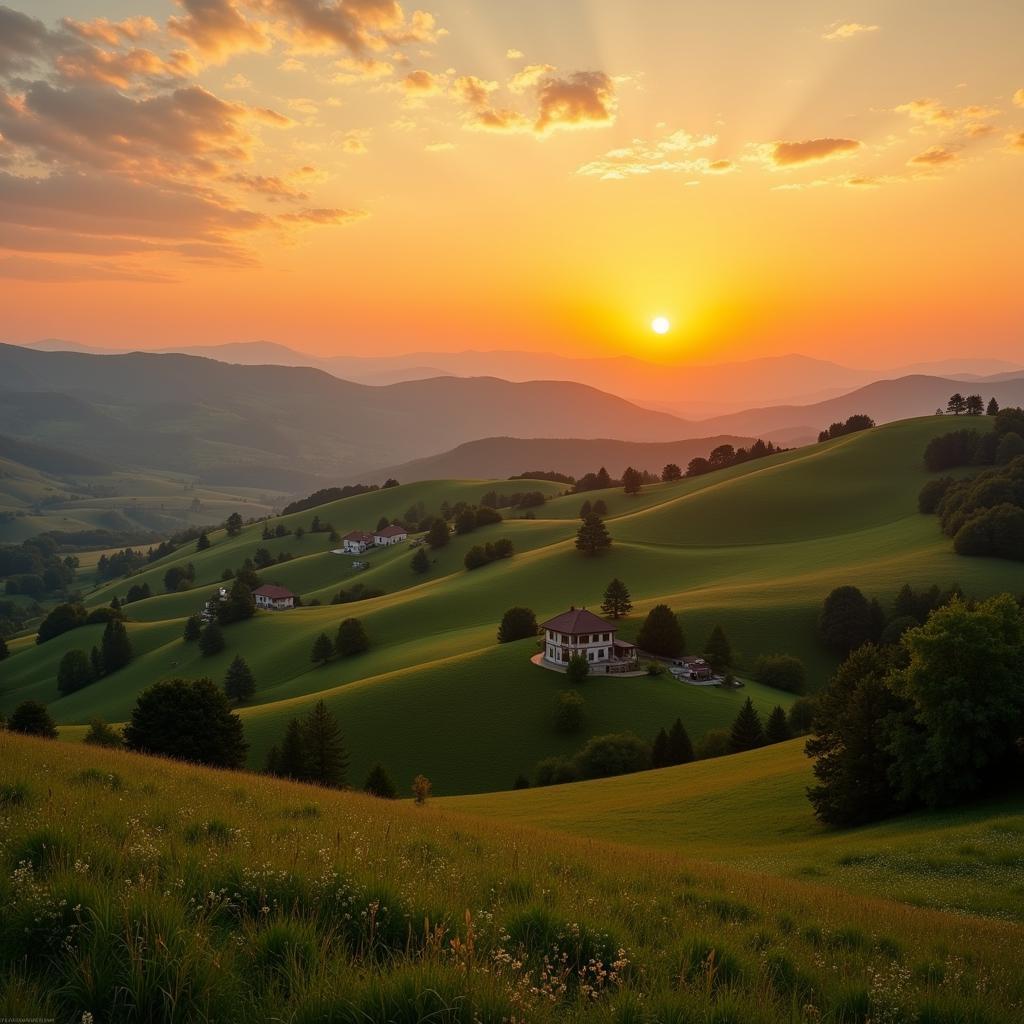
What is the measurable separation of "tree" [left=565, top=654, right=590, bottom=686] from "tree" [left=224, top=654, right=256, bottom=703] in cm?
4345

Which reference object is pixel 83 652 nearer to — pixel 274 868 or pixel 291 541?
pixel 291 541

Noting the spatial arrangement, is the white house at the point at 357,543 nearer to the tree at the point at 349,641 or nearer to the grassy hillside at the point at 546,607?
the grassy hillside at the point at 546,607

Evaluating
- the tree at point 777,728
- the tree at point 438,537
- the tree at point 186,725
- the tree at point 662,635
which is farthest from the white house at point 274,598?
the tree at point 777,728

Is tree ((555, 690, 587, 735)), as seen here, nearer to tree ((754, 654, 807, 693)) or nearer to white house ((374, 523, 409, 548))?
tree ((754, 654, 807, 693))

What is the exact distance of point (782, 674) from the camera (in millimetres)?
72250

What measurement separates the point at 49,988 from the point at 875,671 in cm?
3780

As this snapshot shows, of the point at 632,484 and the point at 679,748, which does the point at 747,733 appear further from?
the point at 632,484

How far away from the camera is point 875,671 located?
3572 cm

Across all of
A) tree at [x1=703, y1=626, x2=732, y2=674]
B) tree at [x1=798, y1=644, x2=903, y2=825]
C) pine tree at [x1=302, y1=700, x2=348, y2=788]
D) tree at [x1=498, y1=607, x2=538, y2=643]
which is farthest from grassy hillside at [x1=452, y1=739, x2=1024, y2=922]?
tree at [x1=498, y1=607, x2=538, y2=643]

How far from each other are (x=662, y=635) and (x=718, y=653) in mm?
5850

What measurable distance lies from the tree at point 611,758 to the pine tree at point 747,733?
21.2 ft

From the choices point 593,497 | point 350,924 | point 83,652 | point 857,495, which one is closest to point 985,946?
point 350,924

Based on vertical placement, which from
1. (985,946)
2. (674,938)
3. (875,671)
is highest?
(674,938)

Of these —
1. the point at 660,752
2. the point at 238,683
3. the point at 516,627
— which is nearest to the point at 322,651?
the point at 238,683
